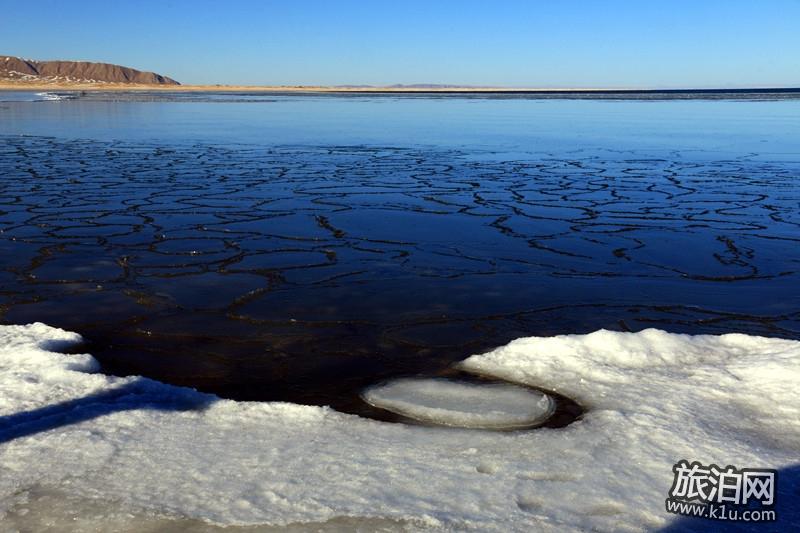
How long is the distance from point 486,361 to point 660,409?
83 cm

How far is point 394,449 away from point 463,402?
508 millimetres

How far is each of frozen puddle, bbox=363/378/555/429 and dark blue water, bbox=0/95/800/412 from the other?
0.18m

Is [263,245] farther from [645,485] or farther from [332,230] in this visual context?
[645,485]

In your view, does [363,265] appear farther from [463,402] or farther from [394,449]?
[394,449]

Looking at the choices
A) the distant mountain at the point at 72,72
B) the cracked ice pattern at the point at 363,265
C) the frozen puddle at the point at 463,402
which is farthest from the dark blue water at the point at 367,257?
the distant mountain at the point at 72,72

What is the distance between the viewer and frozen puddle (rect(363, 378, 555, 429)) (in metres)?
2.88

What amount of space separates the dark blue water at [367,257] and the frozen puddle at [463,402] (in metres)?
0.18

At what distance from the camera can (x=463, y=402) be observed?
3037mm

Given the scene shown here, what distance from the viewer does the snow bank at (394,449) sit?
87.0 inches

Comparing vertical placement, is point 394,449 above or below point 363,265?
below

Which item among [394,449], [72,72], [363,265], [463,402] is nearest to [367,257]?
[363,265]

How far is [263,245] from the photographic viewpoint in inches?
238

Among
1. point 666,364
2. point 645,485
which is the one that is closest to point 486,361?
point 666,364

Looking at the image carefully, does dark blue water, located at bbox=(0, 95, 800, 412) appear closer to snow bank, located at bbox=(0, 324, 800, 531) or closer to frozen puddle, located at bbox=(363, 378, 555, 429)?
frozen puddle, located at bbox=(363, 378, 555, 429)
